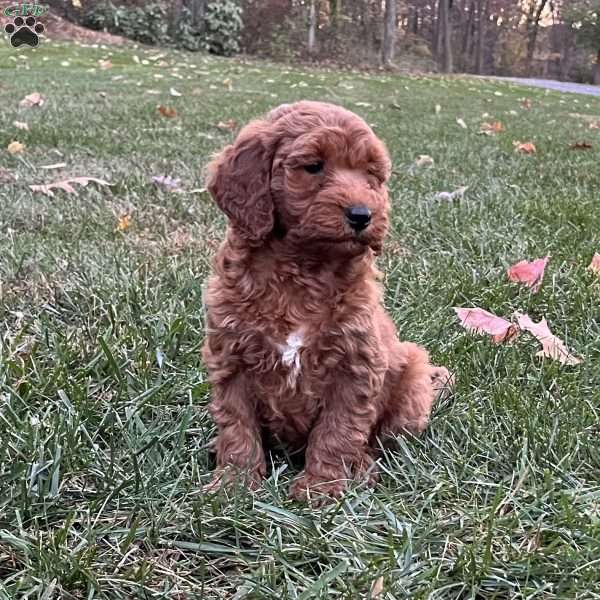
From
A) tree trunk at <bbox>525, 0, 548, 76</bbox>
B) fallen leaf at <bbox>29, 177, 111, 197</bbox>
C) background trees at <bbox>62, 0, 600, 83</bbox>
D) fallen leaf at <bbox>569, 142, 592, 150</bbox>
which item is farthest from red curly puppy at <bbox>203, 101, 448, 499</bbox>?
tree trunk at <bbox>525, 0, 548, 76</bbox>

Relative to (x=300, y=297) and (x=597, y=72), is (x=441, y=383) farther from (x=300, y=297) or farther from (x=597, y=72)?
(x=597, y=72)

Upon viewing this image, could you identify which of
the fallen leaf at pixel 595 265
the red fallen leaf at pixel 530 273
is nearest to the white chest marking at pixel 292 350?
the red fallen leaf at pixel 530 273

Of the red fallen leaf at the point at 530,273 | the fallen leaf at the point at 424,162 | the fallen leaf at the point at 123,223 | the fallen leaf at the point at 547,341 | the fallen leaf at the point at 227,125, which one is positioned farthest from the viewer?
the fallen leaf at the point at 227,125

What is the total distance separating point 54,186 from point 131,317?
2.29 m

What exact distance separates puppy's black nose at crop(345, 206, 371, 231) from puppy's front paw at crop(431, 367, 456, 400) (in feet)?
2.66

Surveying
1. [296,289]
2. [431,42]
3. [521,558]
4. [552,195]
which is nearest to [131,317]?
[296,289]

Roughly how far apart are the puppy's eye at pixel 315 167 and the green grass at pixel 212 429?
36.1 inches

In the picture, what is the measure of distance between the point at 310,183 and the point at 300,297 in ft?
1.10

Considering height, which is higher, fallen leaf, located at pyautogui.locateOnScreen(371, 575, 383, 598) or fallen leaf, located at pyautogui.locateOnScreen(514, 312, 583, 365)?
fallen leaf, located at pyautogui.locateOnScreen(371, 575, 383, 598)

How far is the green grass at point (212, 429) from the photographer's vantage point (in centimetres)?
190

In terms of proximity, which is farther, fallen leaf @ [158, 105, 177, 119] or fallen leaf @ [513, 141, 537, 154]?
fallen leaf @ [158, 105, 177, 119]

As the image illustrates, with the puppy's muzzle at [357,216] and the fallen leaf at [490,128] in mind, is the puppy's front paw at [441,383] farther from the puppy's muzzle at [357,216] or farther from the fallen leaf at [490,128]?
the fallen leaf at [490,128]

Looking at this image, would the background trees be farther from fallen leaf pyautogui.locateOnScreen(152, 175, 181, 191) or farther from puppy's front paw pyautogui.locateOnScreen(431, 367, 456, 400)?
puppy's front paw pyautogui.locateOnScreen(431, 367, 456, 400)

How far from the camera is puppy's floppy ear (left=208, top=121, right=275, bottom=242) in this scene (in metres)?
2.28
